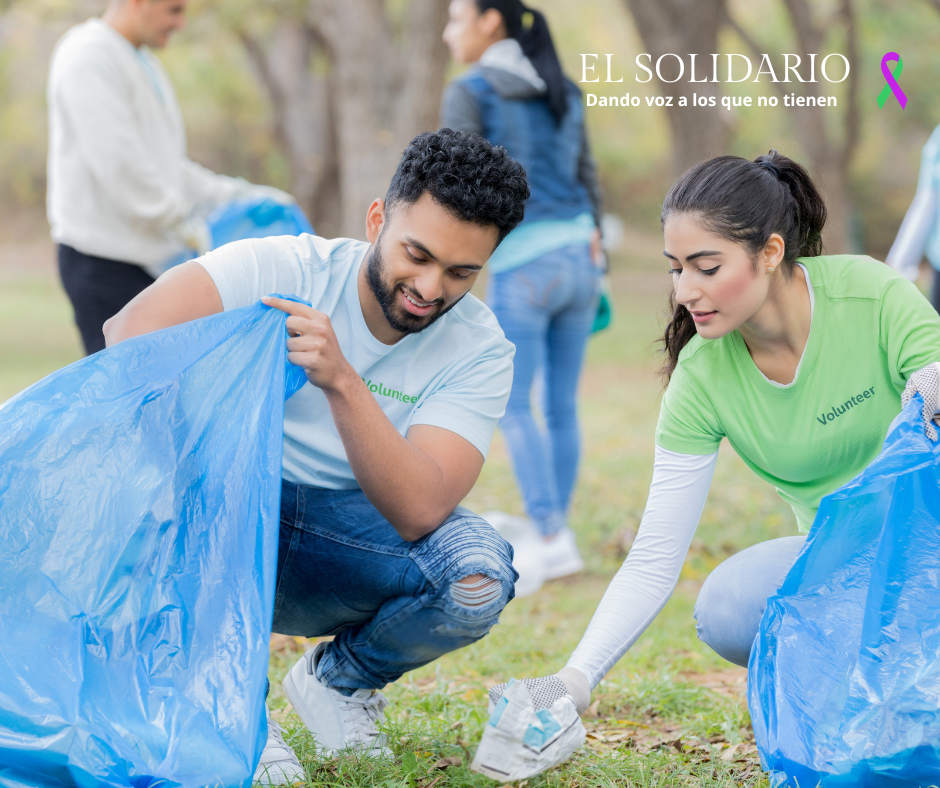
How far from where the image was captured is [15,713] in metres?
1.65

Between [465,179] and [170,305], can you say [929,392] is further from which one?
[170,305]

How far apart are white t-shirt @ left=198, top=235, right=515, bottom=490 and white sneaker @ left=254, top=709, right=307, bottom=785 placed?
56 centimetres

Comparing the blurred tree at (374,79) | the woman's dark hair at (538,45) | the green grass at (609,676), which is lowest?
the green grass at (609,676)

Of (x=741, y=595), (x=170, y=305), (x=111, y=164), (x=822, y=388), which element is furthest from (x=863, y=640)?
(x=111, y=164)

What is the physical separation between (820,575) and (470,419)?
0.77m

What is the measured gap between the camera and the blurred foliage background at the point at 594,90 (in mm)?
12891

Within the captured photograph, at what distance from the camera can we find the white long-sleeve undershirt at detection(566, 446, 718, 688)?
6.57 feet

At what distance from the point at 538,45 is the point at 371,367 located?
7.58 ft

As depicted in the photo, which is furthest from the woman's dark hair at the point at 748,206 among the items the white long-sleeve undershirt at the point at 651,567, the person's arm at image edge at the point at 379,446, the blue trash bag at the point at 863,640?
the person's arm at image edge at the point at 379,446

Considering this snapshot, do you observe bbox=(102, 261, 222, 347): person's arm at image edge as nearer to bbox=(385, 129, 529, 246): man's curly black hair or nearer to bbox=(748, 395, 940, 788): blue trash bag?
bbox=(385, 129, 529, 246): man's curly black hair

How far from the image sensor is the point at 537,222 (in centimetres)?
415

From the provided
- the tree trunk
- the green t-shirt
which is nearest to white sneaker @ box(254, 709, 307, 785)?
the green t-shirt

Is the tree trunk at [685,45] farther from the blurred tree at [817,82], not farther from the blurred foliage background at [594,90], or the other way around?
the blurred tree at [817,82]

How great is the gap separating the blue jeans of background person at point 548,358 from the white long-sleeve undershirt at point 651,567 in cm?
180
